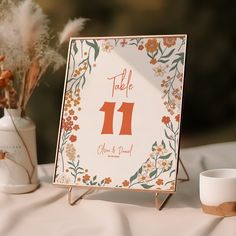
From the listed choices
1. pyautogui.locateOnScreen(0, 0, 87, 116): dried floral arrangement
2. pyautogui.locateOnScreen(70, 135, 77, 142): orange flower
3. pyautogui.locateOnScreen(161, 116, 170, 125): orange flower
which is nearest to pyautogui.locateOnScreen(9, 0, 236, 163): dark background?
pyautogui.locateOnScreen(0, 0, 87, 116): dried floral arrangement

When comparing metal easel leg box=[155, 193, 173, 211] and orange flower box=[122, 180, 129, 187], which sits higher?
orange flower box=[122, 180, 129, 187]

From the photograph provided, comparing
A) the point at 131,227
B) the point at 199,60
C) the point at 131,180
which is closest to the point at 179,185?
the point at 131,180

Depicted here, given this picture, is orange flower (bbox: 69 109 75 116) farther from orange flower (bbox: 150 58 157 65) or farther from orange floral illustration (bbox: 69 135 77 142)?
orange flower (bbox: 150 58 157 65)

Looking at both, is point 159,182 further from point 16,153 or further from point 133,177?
point 16,153

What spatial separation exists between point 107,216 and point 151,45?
1.21 ft

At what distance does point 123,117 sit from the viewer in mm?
1032

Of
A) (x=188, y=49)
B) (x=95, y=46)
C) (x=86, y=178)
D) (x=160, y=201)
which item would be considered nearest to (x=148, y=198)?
(x=160, y=201)

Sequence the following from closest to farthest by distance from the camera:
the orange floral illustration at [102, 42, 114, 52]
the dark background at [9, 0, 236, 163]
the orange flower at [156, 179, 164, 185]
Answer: the orange flower at [156, 179, 164, 185] → the orange floral illustration at [102, 42, 114, 52] → the dark background at [9, 0, 236, 163]

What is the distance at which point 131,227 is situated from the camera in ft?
2.90

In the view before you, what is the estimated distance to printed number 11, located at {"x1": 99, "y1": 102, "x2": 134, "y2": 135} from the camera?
40.4 inches

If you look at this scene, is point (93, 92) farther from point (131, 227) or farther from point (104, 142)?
point (131, 227)

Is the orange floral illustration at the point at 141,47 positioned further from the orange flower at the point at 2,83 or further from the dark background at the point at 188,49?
the dark background at the point at 188,49

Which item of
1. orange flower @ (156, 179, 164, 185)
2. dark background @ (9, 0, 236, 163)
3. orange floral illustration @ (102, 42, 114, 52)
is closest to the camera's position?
orange flower @ (156, 179, 164, 185)

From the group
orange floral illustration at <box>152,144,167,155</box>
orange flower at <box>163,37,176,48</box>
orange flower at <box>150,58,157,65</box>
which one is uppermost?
orange flower at <box>163,37,176,48</box>
